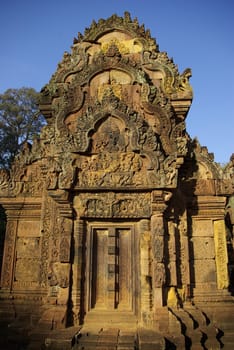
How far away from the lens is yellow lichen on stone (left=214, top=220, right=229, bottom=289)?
782cm

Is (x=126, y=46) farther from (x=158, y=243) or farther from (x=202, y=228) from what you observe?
(x=158, y=243)

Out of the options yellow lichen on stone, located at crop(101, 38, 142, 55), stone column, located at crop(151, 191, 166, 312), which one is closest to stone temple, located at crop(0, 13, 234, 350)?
stone column, located at crop(151, 191, 166, 312)

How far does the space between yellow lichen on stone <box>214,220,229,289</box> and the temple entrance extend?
7.64ft

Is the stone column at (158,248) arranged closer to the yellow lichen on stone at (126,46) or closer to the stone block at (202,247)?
the stone block at (202,247)

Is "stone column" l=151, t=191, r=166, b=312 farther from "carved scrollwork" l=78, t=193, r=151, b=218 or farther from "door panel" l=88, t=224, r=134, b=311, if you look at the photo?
"door panel" l=88, t=224, r=134, b=311

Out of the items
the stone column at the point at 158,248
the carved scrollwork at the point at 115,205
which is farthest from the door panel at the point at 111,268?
the stone column at the point at 158,248

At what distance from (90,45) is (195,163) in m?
4.67

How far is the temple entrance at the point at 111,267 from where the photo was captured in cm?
703

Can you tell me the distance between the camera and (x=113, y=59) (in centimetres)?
852

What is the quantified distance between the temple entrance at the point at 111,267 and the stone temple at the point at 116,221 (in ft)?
0.08

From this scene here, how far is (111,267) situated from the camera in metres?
7.09

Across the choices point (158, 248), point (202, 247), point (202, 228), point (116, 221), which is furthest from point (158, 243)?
point (202, 228)

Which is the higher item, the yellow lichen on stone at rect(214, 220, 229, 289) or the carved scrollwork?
the carved scrollwork

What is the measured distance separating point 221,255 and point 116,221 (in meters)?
2.91
